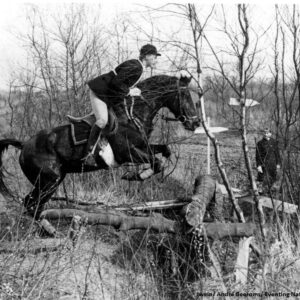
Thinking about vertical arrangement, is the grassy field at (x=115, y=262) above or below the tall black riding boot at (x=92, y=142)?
below

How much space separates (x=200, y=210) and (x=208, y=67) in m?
1.45

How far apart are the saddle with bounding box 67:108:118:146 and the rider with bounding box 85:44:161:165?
8 cm

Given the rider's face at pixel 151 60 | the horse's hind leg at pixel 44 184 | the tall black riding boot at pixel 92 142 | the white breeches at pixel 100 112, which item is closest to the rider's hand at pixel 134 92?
the rider's face at pixel 151 60

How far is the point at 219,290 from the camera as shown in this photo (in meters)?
3.26

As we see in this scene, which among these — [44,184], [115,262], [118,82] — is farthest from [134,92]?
[115,262]

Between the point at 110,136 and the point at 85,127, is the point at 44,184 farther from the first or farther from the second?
the point at 110,136

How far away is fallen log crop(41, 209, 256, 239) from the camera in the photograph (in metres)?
3.88

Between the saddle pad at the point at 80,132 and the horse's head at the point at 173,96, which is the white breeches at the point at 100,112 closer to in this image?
the saddle pad at the point at 80,132

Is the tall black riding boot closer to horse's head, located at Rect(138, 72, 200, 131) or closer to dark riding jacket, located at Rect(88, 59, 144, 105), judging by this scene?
dark riding jacket, located at Rect(88, 59, 144, 105)

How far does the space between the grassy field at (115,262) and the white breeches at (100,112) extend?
103cm

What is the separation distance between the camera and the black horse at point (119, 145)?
5.16 metres

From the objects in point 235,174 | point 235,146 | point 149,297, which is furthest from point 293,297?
point 235,146

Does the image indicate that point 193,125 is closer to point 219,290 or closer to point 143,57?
point 143,57

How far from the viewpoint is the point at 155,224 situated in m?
3.99
